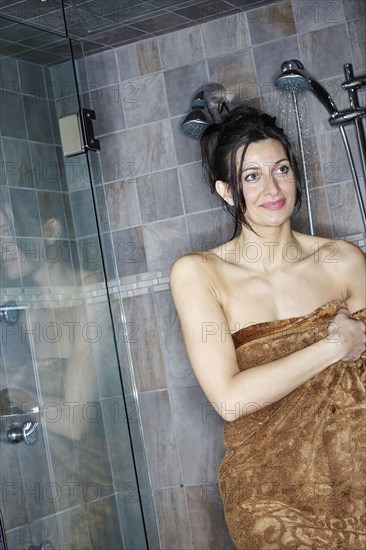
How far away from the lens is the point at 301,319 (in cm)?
185

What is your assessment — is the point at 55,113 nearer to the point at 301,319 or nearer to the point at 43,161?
the point at 43,161

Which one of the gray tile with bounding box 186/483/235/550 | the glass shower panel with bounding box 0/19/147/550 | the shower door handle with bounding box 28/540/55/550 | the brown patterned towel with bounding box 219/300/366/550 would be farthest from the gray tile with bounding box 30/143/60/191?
the gray tile with bounding box 186/483/235/550

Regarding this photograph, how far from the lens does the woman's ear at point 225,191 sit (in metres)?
2.00

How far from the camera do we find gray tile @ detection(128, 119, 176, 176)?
2.75 meters

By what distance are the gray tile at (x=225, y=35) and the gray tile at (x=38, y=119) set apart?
81 cm

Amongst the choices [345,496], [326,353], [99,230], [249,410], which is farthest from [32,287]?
[345,496]

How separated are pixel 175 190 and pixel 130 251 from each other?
267 millimetres

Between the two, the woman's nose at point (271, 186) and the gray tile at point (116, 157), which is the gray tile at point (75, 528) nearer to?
the woman's nose at point (271, 186)

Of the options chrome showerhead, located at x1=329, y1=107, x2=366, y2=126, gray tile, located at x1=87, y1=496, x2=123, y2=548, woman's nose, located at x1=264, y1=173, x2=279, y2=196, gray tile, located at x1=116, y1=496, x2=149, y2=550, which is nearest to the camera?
woman's nose, located at x1=264, y1=173, x2=279, y2=196

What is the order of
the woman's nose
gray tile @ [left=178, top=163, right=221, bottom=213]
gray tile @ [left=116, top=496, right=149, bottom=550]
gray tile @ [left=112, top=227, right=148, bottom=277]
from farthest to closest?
gray tile @ [left=112, top=227, right=148, bottom=277], gray tile @ [left=178, top=163, right=221, bottom=213], gray tile @ [left=116, top=496, right=149, bottom=550], the woman's nose

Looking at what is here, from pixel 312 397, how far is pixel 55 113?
0.96 m

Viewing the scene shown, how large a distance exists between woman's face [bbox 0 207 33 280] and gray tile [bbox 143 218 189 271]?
2.86ft

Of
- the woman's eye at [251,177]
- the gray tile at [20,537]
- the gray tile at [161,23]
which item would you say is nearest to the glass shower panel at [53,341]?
the gray tile at [20,537]

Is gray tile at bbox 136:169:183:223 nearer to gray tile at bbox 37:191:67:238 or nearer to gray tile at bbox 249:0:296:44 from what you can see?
gray tile at bbox 249:0:296:44
